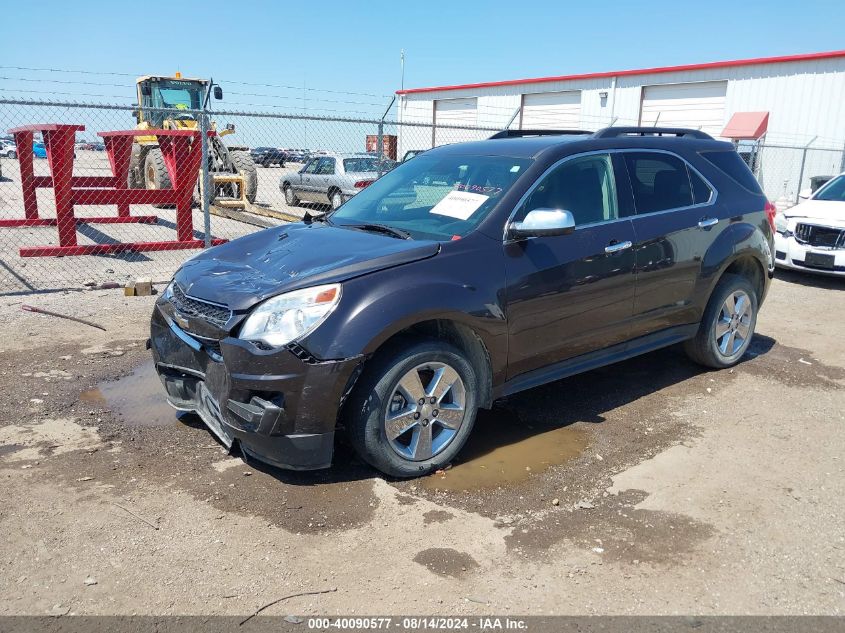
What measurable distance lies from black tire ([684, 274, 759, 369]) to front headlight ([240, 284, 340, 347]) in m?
3.37

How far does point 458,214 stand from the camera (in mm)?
4129

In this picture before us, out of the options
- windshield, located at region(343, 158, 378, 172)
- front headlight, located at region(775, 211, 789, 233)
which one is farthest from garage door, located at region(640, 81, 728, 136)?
front headlight, located at region(775, 211, 789, 233)

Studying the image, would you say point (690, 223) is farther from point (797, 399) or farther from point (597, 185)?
point (797, 399)

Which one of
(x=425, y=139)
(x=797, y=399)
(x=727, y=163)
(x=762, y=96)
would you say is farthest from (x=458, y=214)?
(x=425, y=139)

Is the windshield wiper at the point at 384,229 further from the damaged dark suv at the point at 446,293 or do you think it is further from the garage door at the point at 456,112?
the garage door at the point at 456,112

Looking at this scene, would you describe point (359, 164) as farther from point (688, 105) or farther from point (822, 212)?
point (688, 105)

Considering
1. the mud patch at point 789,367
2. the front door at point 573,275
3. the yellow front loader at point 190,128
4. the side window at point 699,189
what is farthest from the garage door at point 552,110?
the front door at point 573,275

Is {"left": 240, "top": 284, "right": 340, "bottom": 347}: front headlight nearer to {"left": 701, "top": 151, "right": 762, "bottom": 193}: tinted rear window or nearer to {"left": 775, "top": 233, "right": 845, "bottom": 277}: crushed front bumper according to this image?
{"left": 701, "top": 151, "right": 762, "bottom": 193}: tinted rear window

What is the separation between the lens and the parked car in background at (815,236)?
9.20 metres

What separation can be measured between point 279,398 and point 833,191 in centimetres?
1007

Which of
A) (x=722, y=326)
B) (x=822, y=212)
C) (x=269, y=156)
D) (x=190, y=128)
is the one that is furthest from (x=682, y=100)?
(x=722, y=326)

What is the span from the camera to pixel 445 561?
3051 millimetres

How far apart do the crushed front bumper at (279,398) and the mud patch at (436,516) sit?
567 millimetres

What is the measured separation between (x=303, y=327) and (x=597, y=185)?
2305 millimetres
